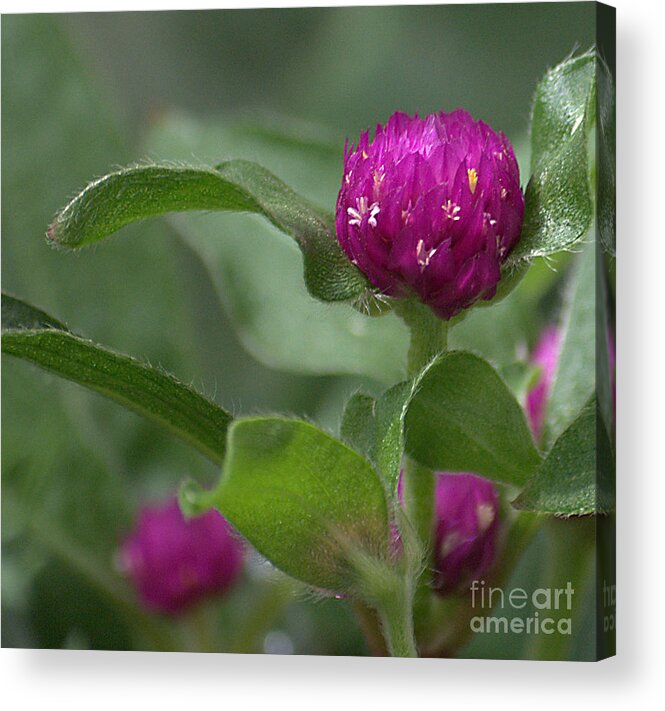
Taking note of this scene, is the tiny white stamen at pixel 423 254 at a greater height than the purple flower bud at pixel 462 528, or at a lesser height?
greater

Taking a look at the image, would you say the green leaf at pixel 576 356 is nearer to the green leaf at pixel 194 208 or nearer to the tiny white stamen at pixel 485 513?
the tiny white stamen at pixel 485 513

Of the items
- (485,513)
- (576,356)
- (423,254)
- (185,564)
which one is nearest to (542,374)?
(576,356)

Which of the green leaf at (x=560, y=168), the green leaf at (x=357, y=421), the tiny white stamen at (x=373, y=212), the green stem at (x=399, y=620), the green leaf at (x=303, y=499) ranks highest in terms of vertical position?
the green leaf at (x=560, y=168)

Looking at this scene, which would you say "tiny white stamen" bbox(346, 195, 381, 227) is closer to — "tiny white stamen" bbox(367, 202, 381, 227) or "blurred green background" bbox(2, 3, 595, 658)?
"tiny white stamen" bbox(367, 202, 381, 227)

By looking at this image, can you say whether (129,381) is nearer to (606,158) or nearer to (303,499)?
(303,499)

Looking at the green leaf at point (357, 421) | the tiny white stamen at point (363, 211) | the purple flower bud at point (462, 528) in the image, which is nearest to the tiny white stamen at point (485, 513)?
the purple flower bud at point (462, 528)

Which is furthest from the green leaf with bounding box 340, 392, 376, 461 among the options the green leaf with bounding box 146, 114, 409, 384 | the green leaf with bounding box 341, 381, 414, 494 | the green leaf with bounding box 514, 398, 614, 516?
the green leaf with bounding box 146, 114, 409, 384
